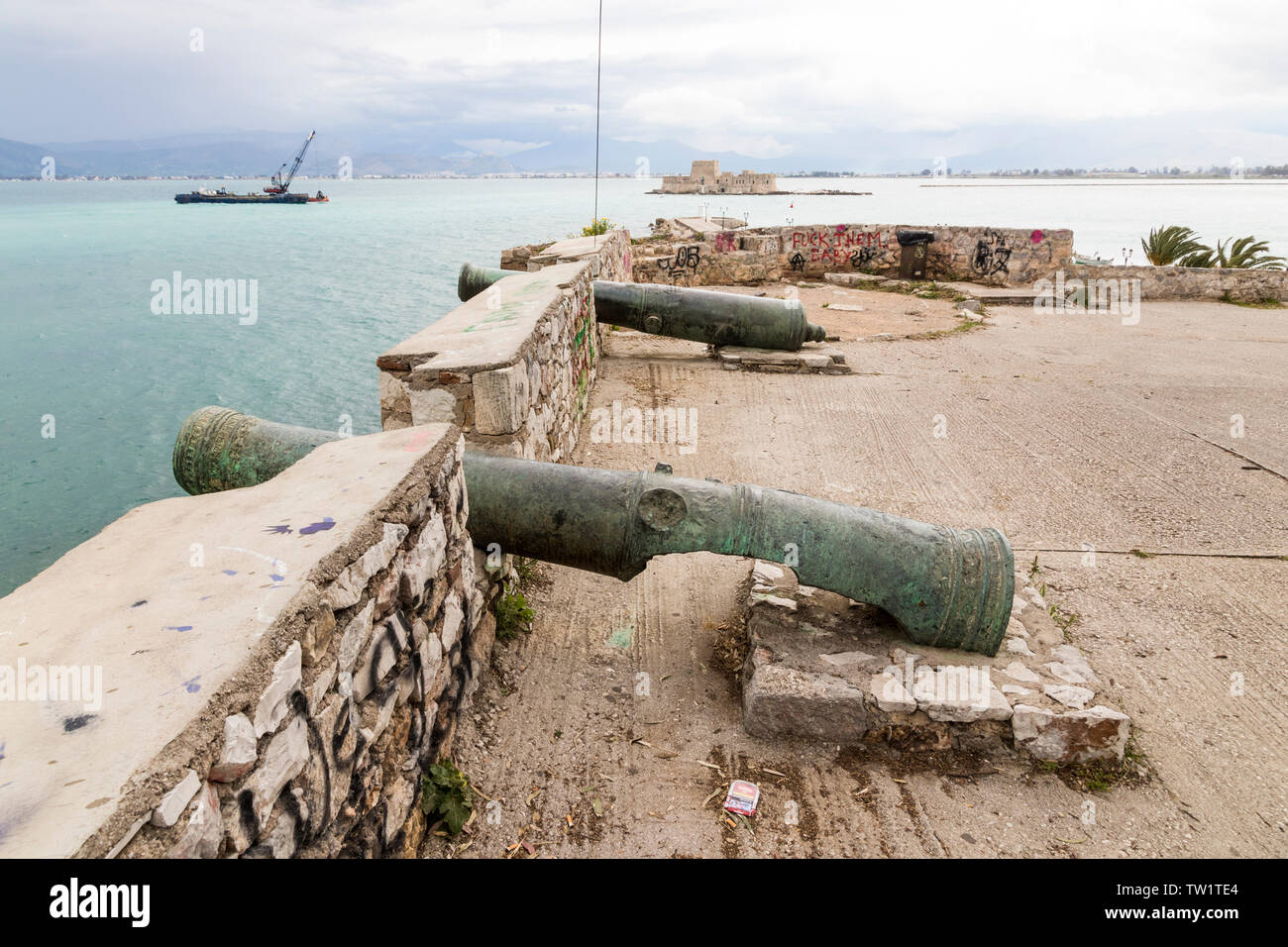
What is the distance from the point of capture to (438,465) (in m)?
2.67

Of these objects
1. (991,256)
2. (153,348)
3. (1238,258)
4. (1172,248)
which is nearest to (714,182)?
(1172,248)

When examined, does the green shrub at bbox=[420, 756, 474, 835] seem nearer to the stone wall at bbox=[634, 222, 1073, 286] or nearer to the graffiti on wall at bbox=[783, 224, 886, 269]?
the stone wall at bbox=[634, 222, 1073, 286]

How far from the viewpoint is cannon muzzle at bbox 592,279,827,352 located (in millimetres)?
8570

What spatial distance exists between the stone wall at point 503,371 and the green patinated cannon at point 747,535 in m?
0.53

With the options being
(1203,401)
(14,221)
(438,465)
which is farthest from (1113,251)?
(14,221)

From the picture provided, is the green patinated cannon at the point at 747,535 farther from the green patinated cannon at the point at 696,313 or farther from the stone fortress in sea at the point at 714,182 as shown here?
the stone fortress in sea at the point at 714,182

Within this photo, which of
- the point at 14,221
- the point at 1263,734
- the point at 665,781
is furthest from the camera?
the point at 14,221

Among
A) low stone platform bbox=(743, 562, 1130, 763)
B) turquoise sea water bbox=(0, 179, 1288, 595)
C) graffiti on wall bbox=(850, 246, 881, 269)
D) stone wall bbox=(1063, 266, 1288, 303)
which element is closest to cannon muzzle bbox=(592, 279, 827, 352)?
turquoise sea water bbox=(0, 179, 1288, 595)

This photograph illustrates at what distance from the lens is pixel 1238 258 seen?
15.4 metres

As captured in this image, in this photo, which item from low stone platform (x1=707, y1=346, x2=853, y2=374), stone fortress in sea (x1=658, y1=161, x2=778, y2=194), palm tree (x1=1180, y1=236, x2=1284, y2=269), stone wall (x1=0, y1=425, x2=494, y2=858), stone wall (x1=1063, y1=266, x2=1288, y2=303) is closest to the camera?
stone wall (x1=0, y1=425, x2=494, y2=858)

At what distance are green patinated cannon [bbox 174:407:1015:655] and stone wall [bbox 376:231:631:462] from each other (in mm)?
527

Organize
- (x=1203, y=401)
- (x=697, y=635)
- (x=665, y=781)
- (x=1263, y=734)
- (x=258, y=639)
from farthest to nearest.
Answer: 1. (x=1203, y=401)
2. (x=697, y=635)
3. (x=1263, y=734)
4. (x=665, y=781)
5. (x=258, y=639)

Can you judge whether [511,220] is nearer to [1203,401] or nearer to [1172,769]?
[1203,401]
